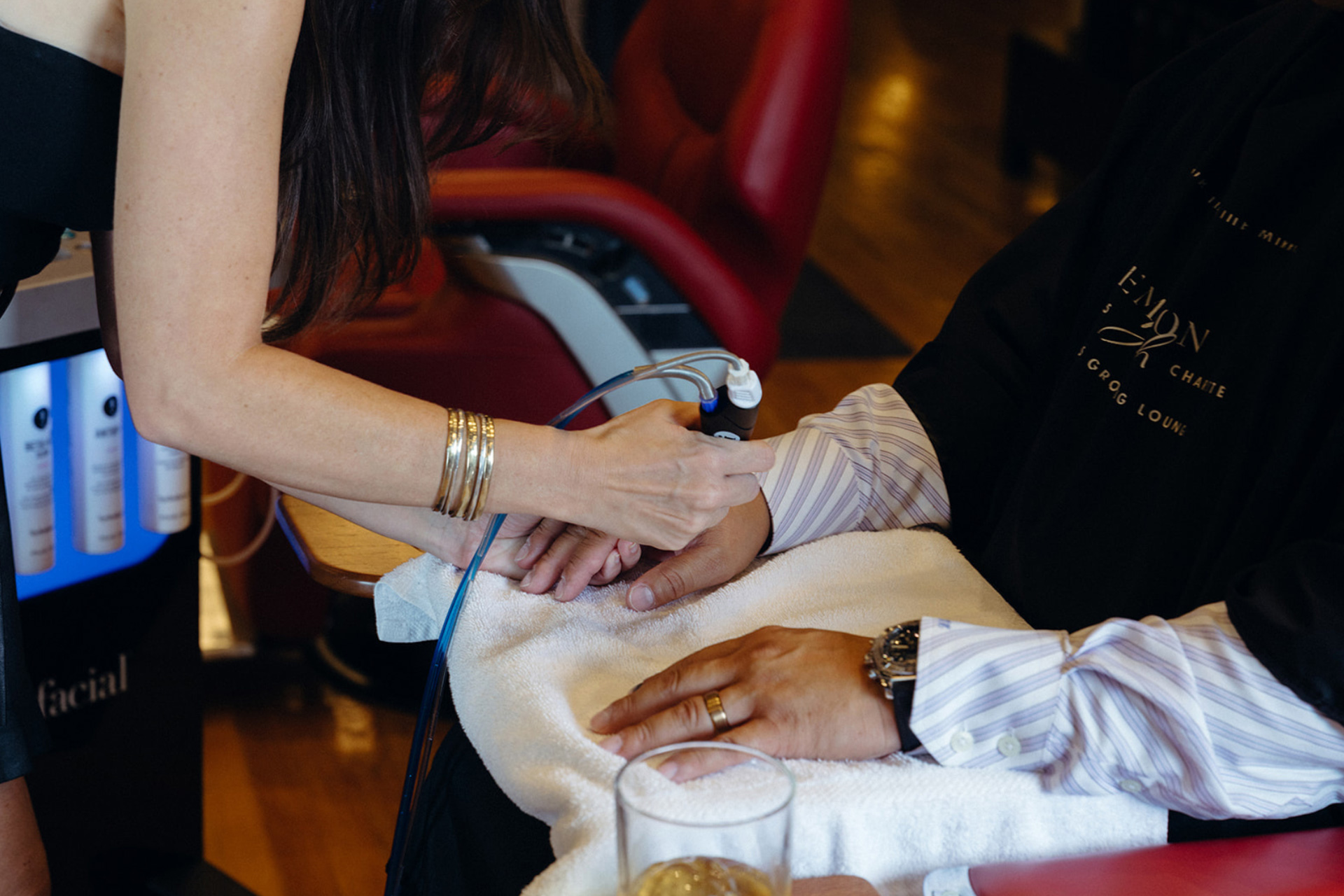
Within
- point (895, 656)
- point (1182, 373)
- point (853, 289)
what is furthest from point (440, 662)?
point (853, 289)

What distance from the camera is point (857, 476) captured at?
120 centimetres

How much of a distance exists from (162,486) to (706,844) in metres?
1.21

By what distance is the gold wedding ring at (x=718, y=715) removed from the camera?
33.0 inches

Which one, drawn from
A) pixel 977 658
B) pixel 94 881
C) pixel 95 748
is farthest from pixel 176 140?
pixel 94 881

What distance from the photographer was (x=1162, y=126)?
120 centimetres

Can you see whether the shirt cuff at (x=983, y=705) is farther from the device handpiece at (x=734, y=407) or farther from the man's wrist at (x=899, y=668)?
the device handpiece at (x=734, y=407)

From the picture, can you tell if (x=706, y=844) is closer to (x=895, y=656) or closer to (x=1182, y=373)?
(x=895, y=656)

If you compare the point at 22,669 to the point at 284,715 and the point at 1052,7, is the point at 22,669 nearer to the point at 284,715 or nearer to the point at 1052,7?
the point at 284,715

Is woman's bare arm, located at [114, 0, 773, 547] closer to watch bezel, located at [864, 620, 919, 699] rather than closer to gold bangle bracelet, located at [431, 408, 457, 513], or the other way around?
gold bangle bracelet, located at [431, 408, 457, 513]

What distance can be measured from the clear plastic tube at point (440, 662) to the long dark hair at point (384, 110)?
0.25m

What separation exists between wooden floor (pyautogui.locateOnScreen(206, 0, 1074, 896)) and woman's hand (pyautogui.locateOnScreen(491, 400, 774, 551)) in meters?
1.13

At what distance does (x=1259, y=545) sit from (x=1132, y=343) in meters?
0.23

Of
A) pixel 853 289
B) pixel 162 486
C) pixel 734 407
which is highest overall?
pixel 734 407

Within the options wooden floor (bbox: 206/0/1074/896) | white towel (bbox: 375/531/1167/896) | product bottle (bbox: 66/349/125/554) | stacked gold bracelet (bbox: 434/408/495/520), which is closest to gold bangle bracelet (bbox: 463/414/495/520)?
stacked gold bracelet (bbox: 434/408/495/520)
